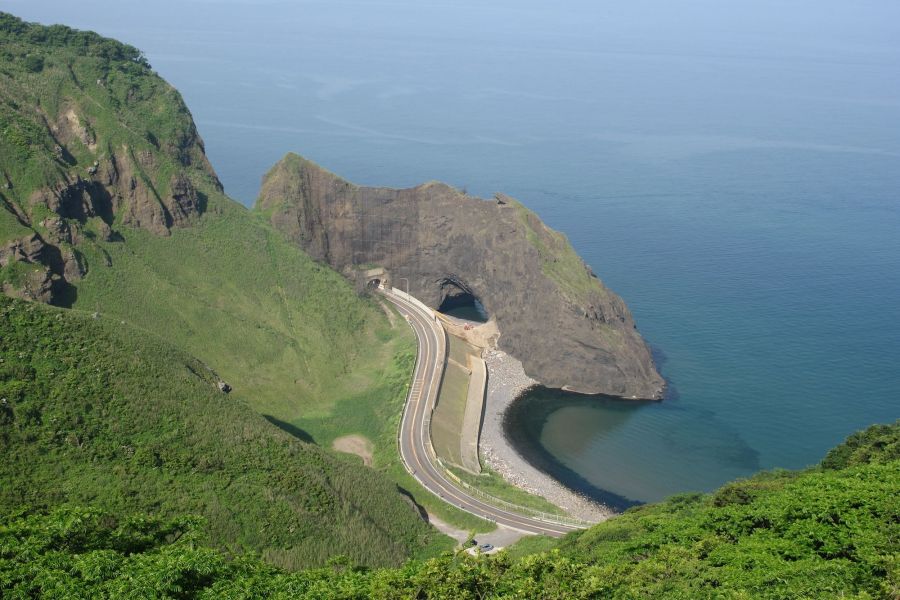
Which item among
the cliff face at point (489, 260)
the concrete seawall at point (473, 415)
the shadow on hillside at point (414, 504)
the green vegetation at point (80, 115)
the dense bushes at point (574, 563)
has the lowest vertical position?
the shadow on hillside at point (414, 504)

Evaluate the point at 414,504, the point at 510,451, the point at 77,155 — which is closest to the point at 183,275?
the point at 77,155

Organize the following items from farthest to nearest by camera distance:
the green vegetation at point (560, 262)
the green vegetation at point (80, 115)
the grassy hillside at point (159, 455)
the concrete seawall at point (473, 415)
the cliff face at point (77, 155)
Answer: the green vegetation at point (560, 262)
the green vegetation at point (80, 115)
the concrete seawall at point (473, 415)
the cliff face at point (77, 155)
the grassy hillside at point (159, 455)

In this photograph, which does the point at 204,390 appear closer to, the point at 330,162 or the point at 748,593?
the point at 748,593

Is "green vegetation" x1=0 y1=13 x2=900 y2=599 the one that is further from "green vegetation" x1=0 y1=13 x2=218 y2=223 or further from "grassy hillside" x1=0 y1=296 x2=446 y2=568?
"green vegetation" x1=0 y1=13 x2=218 y2=223

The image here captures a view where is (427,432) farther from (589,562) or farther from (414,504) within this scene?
(589,562)

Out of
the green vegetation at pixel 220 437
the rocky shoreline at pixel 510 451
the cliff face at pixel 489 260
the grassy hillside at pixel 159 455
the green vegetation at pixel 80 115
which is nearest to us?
the green vegetation at pixel 220 437

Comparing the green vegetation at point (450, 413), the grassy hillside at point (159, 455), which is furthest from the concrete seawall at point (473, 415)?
the grassy hillside at point (159, 455)

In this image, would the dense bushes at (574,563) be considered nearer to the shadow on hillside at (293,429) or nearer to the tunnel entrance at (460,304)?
the shadow on hillside at (293,429)
